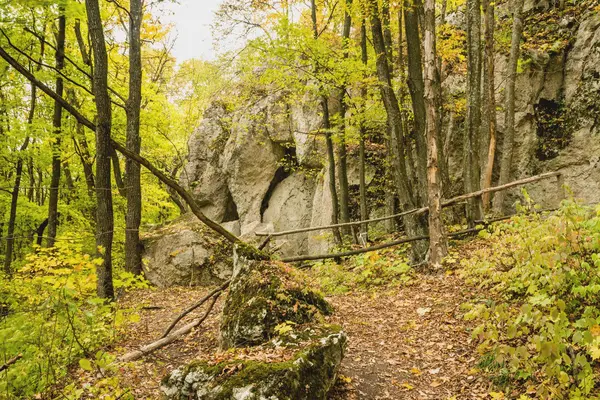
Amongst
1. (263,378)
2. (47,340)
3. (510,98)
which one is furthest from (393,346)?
(510,98)

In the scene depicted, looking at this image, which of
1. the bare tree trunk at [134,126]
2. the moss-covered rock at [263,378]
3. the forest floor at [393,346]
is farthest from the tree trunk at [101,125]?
the moss-covered rock at [263,378]

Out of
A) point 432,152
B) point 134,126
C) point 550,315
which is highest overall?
point 134,126

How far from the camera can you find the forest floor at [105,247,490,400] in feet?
13.5

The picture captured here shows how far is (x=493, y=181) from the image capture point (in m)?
12.9

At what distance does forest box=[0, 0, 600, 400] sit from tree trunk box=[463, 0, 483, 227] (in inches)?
3.0

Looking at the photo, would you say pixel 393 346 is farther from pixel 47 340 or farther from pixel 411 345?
pixel 47 340

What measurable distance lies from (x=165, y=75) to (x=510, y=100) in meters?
18.2

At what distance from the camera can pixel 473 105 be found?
31.3 feet

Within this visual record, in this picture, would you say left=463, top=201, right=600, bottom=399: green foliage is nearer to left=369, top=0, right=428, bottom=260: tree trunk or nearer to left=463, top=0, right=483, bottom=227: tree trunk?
left=369, top=0, right=428, bottom=260: tree trunk

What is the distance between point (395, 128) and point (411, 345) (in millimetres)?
5734

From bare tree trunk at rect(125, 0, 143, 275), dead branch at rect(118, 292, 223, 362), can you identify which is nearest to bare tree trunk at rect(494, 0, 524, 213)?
dead branch at rect(118, 292, 223, 362)

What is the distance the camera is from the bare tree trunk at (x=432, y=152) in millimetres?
7207

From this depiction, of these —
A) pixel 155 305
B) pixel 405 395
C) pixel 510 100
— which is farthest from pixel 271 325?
pixel 510 100

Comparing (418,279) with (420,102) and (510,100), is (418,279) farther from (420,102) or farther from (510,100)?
(510,100)
